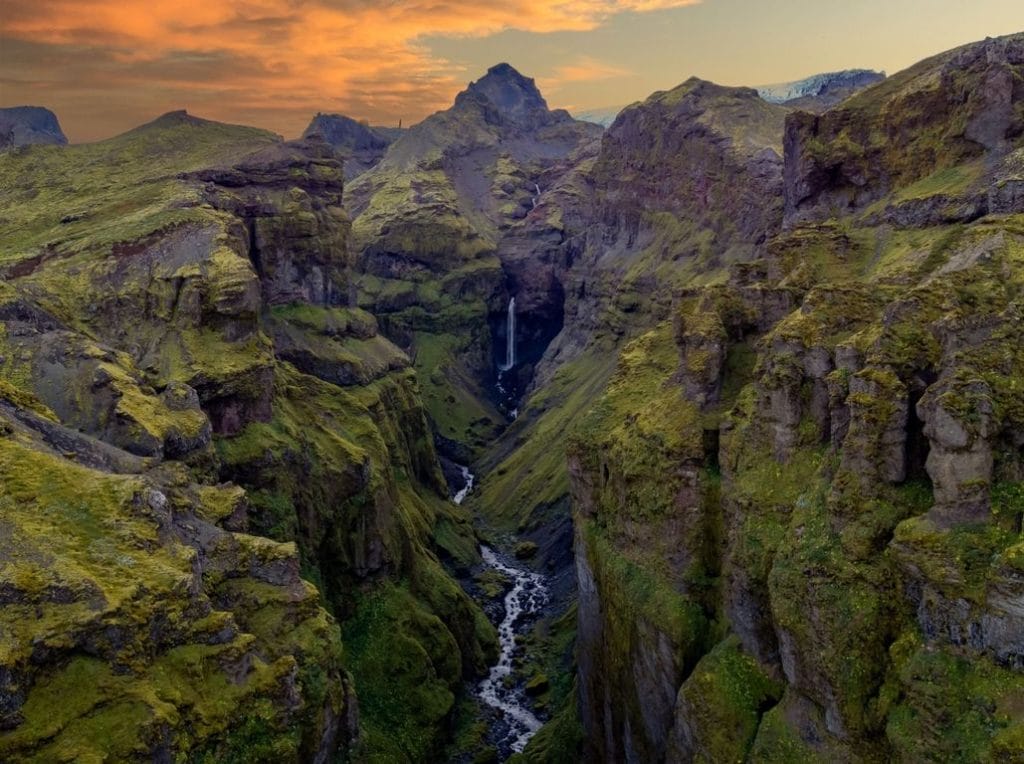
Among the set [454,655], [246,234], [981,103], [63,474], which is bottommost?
[454,655]

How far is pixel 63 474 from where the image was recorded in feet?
153

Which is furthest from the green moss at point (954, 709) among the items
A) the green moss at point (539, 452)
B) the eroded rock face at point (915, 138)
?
the green moss at point (539, 452)

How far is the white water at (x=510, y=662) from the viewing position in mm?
83688

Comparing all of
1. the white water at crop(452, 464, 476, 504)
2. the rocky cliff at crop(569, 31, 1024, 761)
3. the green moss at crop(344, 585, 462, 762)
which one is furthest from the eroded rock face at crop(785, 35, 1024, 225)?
the white water at crop(452, 464, 476, 504)

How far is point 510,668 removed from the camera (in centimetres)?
9750

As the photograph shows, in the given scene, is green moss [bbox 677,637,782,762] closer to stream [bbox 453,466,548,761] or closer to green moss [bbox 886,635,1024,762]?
green moss [bbox 886,635,1024,762]

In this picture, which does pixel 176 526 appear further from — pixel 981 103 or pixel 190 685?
pixel 981 103

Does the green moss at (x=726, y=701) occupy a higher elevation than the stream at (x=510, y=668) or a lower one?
higher

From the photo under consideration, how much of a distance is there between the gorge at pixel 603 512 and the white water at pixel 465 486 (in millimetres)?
40004

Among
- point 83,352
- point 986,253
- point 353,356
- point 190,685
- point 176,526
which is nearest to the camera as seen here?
point 190,685

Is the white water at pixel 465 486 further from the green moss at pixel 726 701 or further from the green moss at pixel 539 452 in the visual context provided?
the green moss at pixel 726 701

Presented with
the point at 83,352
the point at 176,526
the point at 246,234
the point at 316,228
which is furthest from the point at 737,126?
the point at 176,526

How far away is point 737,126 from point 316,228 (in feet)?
311

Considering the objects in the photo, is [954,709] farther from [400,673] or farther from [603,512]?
[400,673]
